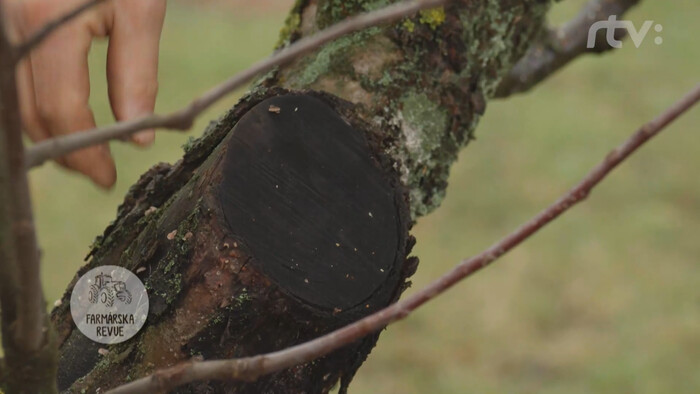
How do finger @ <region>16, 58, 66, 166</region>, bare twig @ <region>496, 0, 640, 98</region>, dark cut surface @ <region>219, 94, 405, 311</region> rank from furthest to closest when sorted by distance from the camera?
1. bare twig @ <region>496, 0, 640, 98</region>
2. dark cut surface @ <region>219, 94, 405, 311</region>
3. finger @ <region>16, 58, 66, 166</region>

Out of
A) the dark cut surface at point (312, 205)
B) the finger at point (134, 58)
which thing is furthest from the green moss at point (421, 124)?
the finger at point (134, 58)

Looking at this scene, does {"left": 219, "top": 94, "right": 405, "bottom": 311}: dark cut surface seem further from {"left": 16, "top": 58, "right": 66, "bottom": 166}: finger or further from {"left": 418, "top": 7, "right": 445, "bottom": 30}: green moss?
{"left": 418, "top": 7, "right": 445, "bottom": 30}: green moss

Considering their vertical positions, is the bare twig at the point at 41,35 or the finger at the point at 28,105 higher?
the bare twig at the point at 41,35

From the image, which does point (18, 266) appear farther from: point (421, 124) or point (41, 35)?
point (421, 124)

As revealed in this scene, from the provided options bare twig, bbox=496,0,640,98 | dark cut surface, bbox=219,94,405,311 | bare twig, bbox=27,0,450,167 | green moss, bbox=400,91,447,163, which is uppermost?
bare twig, bbox=27,0,450,167

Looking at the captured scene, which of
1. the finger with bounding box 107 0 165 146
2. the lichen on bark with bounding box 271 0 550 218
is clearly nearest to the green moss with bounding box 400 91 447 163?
the lichen on bark with bounding box 271 0 550 218

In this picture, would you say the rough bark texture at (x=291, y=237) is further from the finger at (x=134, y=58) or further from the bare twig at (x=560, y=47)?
the bare twig at (x=560, y=47)

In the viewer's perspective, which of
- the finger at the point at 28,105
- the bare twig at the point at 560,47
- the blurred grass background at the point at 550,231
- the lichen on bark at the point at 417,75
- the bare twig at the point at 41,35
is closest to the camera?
the bare twig at the point at 41,35

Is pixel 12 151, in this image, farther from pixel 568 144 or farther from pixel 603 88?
pixel 603 88

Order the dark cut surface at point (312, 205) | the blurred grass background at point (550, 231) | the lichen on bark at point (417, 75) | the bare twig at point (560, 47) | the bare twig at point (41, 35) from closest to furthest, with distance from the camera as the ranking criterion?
the bare twig at point (41, 35)
the dark cut surface at point (312, 205)
the lichen on bark at point (417, 75)
the bare twig at point (560, 47)
the blurred grass background at point (550, 231)
